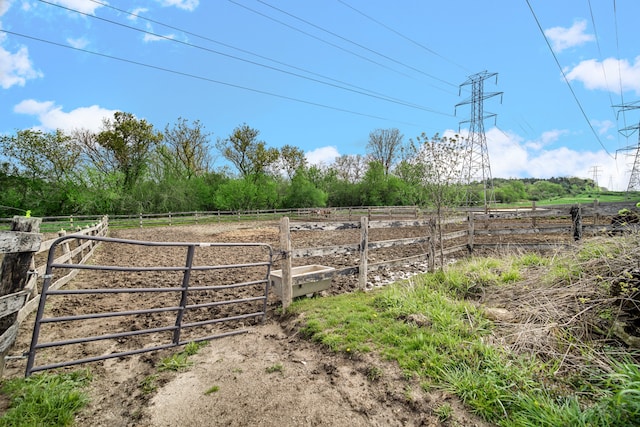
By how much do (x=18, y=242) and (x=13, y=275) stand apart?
1.04 ft

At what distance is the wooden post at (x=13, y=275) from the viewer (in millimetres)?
2443

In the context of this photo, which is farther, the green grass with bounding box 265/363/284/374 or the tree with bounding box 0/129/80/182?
the tree with bounding box 0/129/80/182

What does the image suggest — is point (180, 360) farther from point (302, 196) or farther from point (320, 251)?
point (302, 196)

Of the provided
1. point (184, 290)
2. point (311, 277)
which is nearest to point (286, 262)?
point (311, 277)

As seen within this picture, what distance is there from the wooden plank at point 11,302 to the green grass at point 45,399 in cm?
63

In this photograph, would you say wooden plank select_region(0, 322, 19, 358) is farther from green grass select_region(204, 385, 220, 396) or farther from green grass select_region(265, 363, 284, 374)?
green grass select_region(265, 363, 284, 374)

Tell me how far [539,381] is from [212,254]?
8667 millimetres

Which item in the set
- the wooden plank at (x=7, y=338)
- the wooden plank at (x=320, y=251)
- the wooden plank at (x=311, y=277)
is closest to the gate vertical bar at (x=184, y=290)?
the wooden plank at (x=7, y=338)

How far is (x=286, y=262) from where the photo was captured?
13.7 feet

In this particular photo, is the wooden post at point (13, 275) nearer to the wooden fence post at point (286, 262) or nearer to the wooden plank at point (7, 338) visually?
the wooden plank at point (7, 338)

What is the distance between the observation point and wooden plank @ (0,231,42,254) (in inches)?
91.6

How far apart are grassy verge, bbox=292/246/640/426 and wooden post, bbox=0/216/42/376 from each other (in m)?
2.71

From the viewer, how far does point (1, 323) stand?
2.48 metres

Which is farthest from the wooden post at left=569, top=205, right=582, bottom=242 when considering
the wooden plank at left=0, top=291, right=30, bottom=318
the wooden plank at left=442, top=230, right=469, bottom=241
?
the wooden plank at left=0, top=291, right=30, bottom=318
